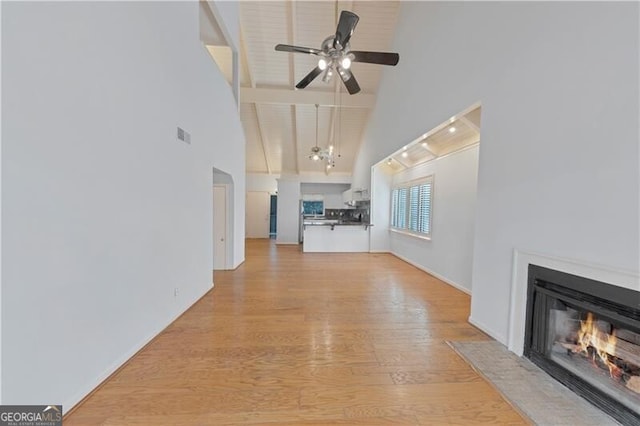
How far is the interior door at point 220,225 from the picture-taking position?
511 centimetres

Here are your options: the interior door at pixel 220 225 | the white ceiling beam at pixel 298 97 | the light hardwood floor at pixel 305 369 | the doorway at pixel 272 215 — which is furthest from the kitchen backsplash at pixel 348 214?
the light hardwood floor at pixel 305 369

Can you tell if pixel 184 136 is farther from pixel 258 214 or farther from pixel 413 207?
pixel 258 214

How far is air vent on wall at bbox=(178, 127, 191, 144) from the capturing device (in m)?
2.99

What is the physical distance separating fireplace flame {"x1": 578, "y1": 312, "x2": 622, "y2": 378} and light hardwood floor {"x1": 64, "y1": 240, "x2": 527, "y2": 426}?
0.79m

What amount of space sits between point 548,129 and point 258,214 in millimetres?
10077

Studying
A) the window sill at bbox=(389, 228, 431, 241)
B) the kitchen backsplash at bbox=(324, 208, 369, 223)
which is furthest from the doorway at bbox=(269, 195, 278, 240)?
the window sill at bbox=(389, 228, 431, 241)

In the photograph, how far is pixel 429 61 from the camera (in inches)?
163

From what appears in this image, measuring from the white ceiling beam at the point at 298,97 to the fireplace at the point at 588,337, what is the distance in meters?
6.72

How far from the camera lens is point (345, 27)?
285 cm

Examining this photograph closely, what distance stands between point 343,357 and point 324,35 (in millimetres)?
6934

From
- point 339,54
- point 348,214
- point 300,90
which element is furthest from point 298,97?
point 339,54

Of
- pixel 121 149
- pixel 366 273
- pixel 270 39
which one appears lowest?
pixel 366 273

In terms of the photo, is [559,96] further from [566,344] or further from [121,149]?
[121,149]

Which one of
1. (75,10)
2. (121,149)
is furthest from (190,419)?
(75,10)
